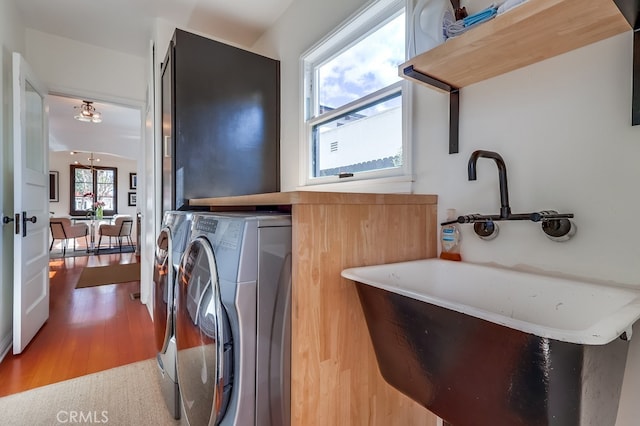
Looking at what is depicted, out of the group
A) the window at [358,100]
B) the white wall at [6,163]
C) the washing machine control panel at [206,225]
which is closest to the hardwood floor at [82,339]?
the white wall at [6,163]

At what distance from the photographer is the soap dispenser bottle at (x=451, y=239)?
121 cm

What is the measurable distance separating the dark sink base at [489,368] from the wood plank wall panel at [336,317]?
0.11m

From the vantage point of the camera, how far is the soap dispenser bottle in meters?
1.21

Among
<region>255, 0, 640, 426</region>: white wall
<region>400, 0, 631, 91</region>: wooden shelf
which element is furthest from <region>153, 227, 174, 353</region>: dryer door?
<region>400, 0, 631, 91</region>: wooden shelf

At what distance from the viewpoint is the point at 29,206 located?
214cm

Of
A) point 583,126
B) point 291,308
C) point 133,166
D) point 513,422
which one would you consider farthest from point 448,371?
point 133,166

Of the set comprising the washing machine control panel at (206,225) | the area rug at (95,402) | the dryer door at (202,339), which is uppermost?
the washing machine control panel at (206,225)

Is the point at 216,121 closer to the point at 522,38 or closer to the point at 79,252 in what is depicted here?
the point at 522,38

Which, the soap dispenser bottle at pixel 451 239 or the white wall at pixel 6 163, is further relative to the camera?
the white wall at pixel 6 163

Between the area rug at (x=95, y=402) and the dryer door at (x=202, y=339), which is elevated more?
the dryer door at (x=202, y=339)

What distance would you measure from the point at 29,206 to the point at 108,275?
8.25 ft

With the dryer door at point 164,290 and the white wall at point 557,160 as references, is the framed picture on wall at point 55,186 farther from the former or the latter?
the white wall at point 557,160

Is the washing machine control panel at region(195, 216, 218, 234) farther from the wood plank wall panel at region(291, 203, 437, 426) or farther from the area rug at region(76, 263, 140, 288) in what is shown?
the area rug at region(76, 263, 140, 288)

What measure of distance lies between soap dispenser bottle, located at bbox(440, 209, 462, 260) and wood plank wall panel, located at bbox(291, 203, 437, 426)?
0.69 feet
